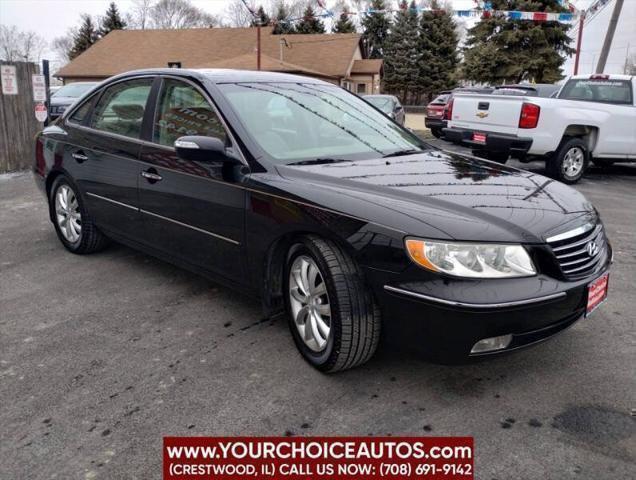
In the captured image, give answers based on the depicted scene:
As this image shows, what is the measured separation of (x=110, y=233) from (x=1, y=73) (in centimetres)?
692

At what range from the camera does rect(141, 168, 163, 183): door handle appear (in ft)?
12.9

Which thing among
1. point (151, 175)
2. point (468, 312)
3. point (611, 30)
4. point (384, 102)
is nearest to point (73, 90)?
→ point (384, 102)

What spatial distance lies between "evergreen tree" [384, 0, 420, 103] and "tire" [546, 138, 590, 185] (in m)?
41.7

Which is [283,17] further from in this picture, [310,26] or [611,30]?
[611,30]

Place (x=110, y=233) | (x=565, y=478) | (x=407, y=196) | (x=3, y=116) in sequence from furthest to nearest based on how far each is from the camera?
(x=3, y=116) → (x=110, y=233) → (x=407, y=196) → (x=565, y=478)

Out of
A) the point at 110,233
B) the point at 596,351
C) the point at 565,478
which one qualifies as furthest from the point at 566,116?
the point at 565,478

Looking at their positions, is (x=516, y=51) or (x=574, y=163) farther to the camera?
(x=516, y=51)

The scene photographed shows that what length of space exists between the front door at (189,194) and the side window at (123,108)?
226 mm

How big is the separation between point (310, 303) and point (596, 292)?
1442mm

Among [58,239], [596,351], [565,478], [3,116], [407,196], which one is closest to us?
[565,478]

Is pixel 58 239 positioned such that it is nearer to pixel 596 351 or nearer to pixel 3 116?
pixel 596 351

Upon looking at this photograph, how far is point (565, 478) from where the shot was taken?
2289 millimetres

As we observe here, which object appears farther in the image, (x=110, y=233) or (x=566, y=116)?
(x=566, y=116)

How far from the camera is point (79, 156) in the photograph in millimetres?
4762
